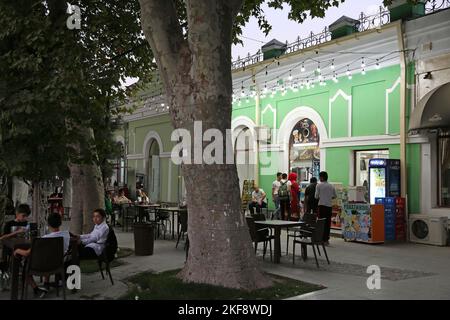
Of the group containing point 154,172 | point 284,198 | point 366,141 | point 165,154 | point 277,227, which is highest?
point 165,154

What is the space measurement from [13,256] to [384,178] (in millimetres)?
9018

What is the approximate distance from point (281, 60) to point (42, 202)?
10000 mm

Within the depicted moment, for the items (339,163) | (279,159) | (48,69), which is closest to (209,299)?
(48,69)

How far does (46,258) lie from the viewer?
6.26m

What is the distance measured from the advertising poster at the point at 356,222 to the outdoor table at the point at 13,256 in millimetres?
7244

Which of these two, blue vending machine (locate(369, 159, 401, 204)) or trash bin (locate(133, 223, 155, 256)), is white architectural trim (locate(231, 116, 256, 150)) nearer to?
blue vending machine (locate(369, 159, 401, 204))

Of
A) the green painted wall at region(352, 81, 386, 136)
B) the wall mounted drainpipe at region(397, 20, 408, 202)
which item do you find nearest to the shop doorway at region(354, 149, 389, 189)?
the green painted wall at region(352, 81, 386, 136)

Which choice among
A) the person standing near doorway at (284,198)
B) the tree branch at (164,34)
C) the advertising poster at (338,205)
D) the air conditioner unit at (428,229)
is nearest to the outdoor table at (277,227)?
the tree branch at (164,34)

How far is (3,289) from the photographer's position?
7109 mm

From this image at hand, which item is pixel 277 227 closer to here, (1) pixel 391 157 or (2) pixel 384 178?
(2) pixel 384 178

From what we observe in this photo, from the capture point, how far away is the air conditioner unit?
36.9ft

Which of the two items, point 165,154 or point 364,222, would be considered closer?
point 364,222

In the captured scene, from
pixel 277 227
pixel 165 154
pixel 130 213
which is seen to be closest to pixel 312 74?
pixel 130 213

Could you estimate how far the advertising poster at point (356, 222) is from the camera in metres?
11.6
